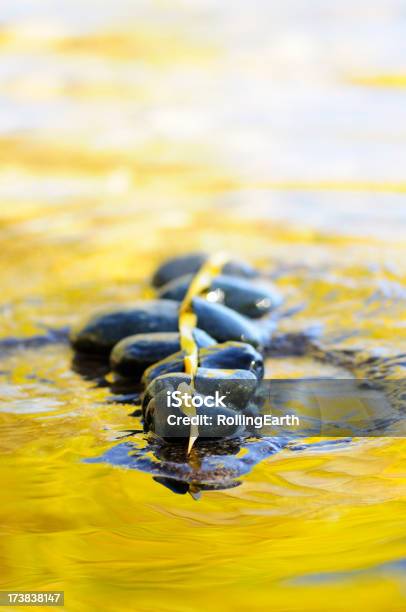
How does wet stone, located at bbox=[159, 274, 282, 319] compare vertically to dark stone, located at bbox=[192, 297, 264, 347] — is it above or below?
below

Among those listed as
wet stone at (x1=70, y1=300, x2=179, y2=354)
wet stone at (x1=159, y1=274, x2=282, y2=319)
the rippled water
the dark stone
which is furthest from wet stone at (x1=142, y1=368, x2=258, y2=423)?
wet stone at (x1=159, y1=274, x2=282, y2=319)

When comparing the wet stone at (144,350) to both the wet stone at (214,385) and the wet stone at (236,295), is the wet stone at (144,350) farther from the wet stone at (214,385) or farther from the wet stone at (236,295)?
the wet stone at (236,295)

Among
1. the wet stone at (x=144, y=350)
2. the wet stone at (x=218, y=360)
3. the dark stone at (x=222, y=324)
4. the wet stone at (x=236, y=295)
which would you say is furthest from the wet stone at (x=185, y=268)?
the wet stone at (x=218, y=360)

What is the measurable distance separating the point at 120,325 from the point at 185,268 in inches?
41.9

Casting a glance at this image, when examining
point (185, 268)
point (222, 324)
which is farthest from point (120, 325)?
point (185, 268)

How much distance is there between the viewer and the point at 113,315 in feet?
10.1

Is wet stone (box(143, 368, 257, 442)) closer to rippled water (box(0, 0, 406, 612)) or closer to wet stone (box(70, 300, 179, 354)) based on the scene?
rippled water (box(0, 0, 406, 612))

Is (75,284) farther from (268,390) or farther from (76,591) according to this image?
(76,591)

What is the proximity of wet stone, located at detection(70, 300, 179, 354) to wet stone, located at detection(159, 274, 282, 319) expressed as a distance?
0.41 meters

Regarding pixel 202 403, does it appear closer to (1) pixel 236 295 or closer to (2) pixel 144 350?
(2) pixel 144 350

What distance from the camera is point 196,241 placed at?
4664 mm

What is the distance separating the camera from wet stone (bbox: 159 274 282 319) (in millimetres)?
3549

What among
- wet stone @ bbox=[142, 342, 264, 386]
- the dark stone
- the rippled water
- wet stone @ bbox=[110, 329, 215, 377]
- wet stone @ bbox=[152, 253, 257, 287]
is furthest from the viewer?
wet stone @ bbox=[152, 253, 257, 287]

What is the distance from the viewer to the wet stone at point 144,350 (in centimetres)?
279
